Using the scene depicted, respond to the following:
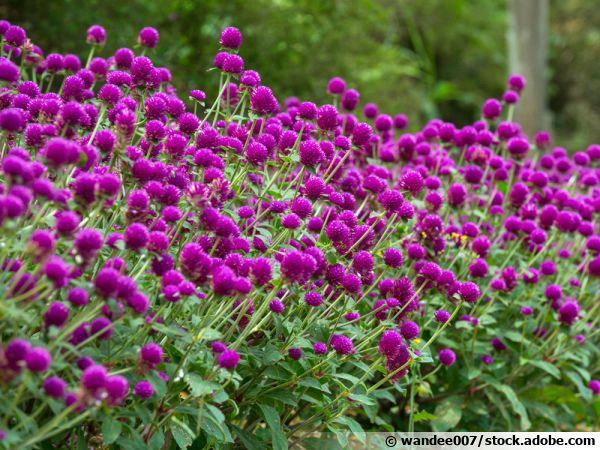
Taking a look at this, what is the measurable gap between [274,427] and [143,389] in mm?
713

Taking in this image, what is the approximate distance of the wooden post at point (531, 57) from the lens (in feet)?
42.5

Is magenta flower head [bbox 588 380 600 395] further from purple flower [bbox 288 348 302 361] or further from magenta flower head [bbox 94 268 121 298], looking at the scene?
magenta flower head [bbox 94 268 121 298]

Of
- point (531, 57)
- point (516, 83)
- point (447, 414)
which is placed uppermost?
point (531, 57)

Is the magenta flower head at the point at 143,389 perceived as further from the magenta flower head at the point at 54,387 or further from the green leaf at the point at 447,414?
the green leaf at the point at 447,414


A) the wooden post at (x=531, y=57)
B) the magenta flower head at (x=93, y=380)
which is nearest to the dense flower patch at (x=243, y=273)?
the magenta flower head at (x=93, y=380)

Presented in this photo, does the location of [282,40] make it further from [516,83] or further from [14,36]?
[14,36]

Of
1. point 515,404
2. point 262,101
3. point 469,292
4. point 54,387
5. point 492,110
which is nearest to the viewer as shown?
point 54,387

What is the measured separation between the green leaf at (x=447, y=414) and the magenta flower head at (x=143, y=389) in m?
2.01

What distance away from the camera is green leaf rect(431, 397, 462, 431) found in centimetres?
399

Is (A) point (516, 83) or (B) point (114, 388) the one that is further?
(A) point (516, 83)

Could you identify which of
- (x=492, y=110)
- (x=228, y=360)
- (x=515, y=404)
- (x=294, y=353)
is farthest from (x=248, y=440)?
(x=492, y=110)

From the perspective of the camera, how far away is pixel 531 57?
42.9 ft

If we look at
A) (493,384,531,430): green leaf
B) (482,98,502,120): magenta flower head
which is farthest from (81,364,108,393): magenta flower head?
(482,98,502,120): magenta flower head

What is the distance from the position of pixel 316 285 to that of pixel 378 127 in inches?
62.1
